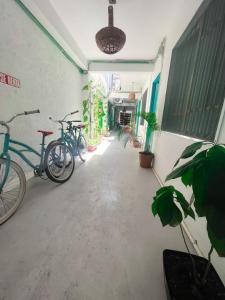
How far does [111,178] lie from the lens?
7.77 feet

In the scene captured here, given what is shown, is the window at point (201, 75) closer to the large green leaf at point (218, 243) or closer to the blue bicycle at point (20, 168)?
the large green leaf at point (218, 243)

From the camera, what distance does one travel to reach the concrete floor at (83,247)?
2.76ft

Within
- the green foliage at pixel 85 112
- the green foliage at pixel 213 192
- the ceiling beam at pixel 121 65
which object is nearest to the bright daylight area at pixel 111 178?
the green foliage at pixel 213 192

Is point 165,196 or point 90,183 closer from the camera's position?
point 165,196

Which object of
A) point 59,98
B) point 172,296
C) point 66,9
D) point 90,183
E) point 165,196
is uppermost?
point 66,9

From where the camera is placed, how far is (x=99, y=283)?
0.87 metres

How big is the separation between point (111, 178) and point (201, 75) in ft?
6.00

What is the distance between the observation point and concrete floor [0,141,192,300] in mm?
841

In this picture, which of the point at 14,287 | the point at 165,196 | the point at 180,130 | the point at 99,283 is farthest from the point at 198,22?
the point at 14,287

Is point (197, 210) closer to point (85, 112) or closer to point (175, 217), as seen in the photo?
point (175, 217)

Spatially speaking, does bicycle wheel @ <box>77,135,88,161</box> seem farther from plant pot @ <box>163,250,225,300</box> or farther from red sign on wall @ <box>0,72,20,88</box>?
plant pot @ <box>163,250,225,300</box>

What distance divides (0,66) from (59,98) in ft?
Answer: 4.19

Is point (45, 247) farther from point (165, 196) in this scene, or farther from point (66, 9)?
point (66, 9)

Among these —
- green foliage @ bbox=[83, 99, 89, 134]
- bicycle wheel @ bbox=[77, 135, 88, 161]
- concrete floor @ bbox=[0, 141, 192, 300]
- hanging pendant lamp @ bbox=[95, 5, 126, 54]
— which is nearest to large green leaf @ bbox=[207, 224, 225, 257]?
concrete floor @ bbox=[0, 141, 192, 300]
